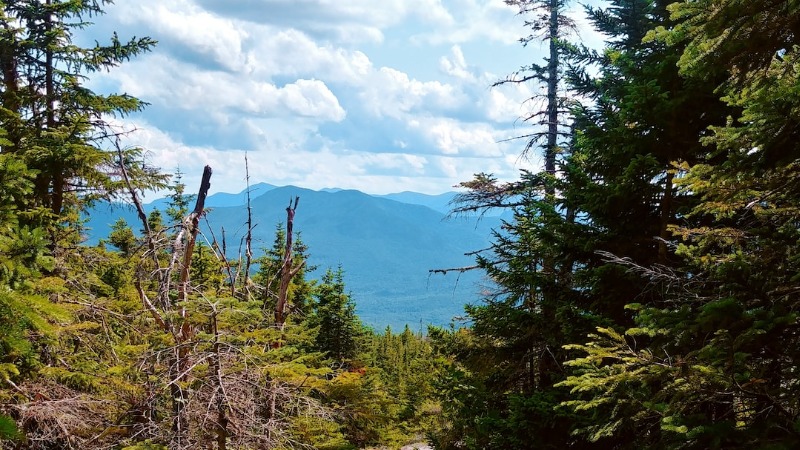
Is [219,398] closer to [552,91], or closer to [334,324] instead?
[552,91]

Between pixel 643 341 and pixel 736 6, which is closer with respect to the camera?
pixel 736 6

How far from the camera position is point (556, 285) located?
28.3 ft

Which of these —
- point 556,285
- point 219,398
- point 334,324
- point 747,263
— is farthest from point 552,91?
point 334,324

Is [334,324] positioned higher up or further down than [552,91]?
further down

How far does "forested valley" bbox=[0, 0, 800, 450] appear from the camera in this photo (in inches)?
Answer: 153

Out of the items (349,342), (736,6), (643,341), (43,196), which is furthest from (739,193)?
→ (349,342)

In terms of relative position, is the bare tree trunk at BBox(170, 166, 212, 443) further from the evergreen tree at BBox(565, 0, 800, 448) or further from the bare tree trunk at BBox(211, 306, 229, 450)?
the evergreen tree at BBox(565, 0, 800, 448)

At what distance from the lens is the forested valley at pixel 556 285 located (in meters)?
3.88

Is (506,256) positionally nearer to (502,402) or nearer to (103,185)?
(502,402)

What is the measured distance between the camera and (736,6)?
139 inches

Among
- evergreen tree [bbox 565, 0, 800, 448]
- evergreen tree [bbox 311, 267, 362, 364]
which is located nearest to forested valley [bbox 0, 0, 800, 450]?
evergreen tree [bbox 565, 0, 800, 448]

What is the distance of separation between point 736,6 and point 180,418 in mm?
6979

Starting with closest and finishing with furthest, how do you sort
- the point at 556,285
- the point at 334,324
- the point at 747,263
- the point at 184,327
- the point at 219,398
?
the point at 747,263
the point at 219,398
the point at 184,327
the point at 556,285
the point at 334,324

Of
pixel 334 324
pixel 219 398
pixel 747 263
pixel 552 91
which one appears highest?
pixel 552 91
